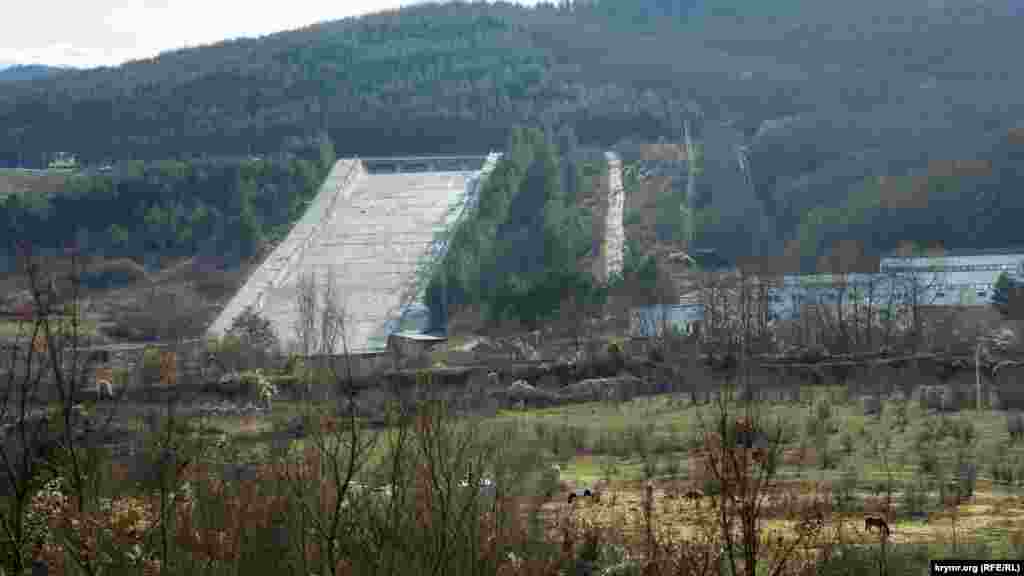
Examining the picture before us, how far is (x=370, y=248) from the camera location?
1638 inches

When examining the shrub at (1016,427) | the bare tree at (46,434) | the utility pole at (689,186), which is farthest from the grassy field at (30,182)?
the bare tree at (46,434)

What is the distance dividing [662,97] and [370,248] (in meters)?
20.9

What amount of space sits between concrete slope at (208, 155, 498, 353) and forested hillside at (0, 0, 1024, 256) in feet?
23.0

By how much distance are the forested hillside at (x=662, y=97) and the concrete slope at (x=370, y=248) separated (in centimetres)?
702

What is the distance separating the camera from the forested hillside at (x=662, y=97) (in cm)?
3934

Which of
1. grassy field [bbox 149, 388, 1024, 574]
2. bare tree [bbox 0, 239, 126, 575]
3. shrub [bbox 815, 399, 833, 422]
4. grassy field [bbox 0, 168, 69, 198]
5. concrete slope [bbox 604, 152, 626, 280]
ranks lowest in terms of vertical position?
grassy field [bbox 149, 388, 1024, 574]

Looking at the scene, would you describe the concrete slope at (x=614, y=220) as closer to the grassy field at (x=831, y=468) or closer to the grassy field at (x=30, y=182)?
the grassy field at (x=831, y=468)

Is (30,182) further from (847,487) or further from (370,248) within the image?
(847,487)

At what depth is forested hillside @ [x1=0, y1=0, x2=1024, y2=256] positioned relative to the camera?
39344 mm

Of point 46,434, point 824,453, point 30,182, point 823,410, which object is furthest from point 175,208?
point 46,434

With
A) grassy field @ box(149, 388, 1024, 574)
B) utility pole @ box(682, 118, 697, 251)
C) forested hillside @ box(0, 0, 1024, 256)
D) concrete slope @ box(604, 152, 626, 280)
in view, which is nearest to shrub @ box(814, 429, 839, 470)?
grassy field @ box(149, 388, 1024, 574)

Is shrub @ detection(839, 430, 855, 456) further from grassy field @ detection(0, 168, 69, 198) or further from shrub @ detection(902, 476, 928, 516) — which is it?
grassy field @ detection(0, 168, 69, 198)

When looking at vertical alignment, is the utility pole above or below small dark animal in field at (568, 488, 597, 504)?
above

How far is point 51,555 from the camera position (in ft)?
25.6
